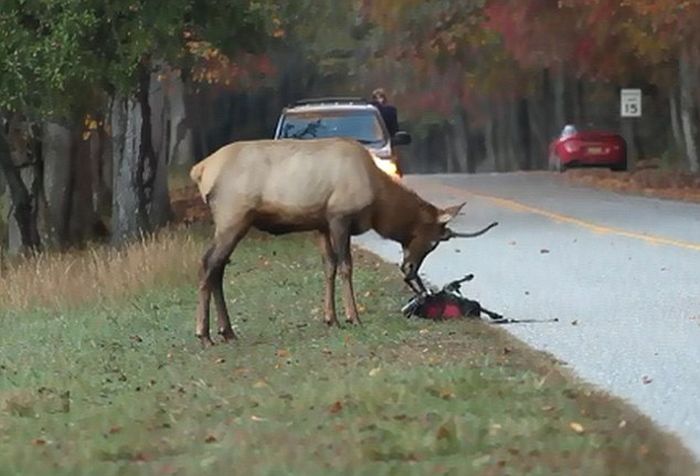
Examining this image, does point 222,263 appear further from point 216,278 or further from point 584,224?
point 584,224

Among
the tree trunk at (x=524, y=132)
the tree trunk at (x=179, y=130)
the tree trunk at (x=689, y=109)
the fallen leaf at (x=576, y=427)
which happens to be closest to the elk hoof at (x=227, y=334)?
the fallen leaf at (x=576, y=427)

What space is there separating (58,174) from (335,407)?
22.0 m

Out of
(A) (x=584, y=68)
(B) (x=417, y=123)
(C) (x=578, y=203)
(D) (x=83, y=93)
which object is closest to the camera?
(D) (x=83, y=93)

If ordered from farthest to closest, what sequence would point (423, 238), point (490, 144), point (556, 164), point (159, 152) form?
point (490, 144), point (556, 164), point (159, 152), point (423, 238)

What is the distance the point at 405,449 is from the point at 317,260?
13.7 meters

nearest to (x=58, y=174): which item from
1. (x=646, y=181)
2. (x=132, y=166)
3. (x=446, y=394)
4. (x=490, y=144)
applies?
(x=132, y=166)

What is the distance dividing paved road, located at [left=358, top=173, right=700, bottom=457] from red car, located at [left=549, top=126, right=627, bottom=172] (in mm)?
17982

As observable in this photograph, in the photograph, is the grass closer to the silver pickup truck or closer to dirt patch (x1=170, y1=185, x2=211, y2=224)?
the silver pickup truck

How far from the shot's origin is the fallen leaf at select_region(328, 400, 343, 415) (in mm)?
10773

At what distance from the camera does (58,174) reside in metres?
32.3

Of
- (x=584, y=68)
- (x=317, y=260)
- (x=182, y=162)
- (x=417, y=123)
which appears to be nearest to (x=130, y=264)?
(x=317, y=260)

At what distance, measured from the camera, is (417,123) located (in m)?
72.8

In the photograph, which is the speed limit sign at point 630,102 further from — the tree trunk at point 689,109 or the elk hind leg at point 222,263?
the elk hind leg at point 222,263

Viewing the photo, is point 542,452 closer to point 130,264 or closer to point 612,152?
point 130,264
